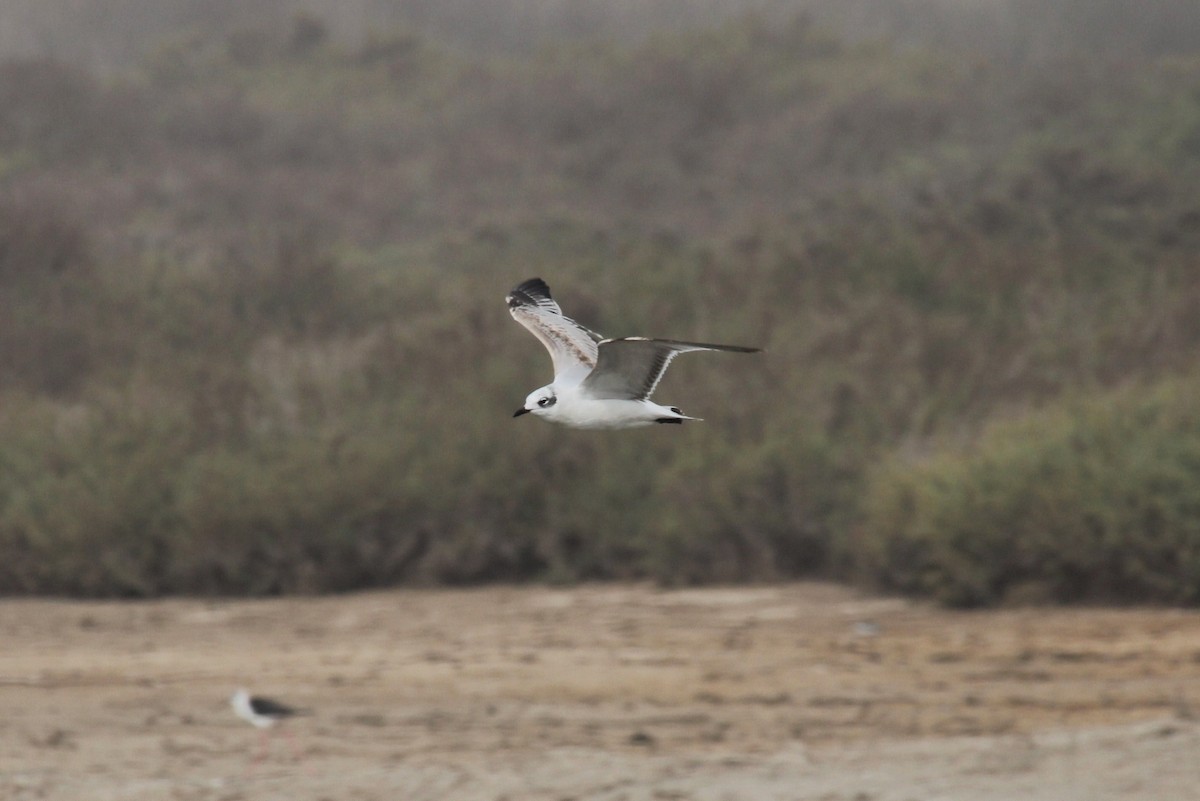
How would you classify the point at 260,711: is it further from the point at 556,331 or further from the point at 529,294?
the point at 556,331

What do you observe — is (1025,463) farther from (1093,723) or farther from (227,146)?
(227,146)

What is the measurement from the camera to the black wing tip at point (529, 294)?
5273mm

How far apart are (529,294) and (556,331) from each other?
54cm

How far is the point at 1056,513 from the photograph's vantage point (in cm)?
1006

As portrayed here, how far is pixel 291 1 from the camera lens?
3988 cm

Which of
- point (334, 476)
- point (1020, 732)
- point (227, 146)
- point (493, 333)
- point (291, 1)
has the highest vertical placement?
point (291, 1)

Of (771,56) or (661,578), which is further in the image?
(771,56)

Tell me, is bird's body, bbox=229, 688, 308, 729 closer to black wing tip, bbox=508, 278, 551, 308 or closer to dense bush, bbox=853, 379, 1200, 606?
dense bush, bbox=853, 379, 1200, 606

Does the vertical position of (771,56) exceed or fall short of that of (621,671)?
it exceeds it

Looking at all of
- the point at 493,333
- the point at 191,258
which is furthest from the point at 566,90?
the point at 493,333

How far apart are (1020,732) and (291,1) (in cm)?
3454

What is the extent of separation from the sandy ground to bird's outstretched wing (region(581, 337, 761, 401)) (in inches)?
143

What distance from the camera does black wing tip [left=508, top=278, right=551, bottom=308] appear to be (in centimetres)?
527

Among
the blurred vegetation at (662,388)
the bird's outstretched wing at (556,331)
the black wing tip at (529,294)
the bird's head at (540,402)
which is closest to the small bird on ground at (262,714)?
the blurred vegetation at (662,388)
